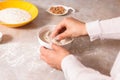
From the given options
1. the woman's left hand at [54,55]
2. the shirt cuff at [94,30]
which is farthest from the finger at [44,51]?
the shirt cuff at [94,30]

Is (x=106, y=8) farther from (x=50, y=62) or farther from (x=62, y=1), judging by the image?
(x=50, y=62)

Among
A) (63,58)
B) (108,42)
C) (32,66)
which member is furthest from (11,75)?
(108,42)

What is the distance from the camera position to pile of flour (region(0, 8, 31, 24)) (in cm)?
106

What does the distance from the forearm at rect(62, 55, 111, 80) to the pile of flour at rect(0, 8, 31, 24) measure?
1.18 ft

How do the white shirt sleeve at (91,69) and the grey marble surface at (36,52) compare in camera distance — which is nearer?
the white shirt sleeve at (91,69)

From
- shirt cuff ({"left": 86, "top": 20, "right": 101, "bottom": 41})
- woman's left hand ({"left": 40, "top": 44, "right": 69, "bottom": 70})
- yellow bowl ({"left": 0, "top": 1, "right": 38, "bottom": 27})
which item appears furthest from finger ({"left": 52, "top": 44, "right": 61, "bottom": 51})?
yellow bowl ({"left": 0, "top": 1, "right": 38, "bottom": 27})

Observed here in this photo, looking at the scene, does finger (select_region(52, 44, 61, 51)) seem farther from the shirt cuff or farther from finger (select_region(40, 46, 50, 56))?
the shirt cuff

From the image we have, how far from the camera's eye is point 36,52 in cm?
95

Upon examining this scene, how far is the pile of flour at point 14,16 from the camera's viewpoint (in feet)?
3.48

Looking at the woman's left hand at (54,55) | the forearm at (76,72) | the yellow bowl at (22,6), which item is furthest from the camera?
the yellow bowl at (22,6)

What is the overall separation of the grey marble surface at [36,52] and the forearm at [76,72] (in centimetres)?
7

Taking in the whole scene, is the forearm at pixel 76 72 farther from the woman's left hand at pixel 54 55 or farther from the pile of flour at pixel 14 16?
the pile of flour at pixel 14 16

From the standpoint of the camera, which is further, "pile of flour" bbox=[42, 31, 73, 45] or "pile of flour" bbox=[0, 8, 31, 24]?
"pile of flour" bbox=[0, 8, 31, 24]

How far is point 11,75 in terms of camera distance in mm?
834
